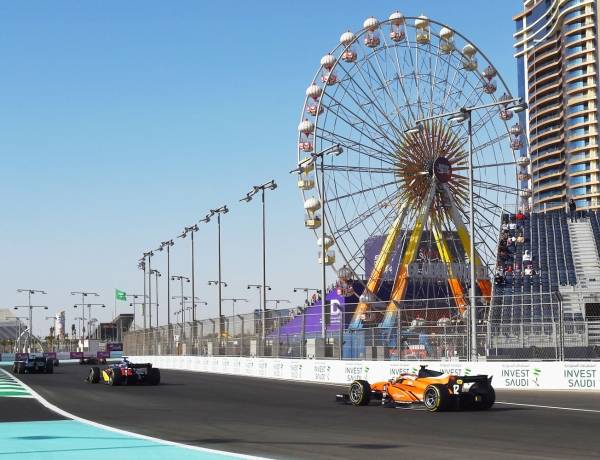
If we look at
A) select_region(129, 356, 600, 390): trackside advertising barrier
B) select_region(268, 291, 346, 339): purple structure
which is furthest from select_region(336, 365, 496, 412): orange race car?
select_region(268, 291, 346, 339): purple structure

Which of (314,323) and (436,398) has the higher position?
(314,323)

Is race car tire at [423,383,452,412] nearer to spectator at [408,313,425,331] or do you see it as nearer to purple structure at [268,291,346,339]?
spectator at [408,313,425,331]

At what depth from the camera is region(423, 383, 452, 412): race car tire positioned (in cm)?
1731

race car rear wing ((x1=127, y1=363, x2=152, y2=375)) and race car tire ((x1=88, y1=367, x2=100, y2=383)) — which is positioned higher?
race car rear wing ((x1=127, y1=363, x2=152, y2=375))

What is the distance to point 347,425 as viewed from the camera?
49.0ft

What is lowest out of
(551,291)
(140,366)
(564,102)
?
(140,366)

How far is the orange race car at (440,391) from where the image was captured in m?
17.4

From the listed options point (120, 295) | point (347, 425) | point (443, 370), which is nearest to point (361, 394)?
point (347, 425)

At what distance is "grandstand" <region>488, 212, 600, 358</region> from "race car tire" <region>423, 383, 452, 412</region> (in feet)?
20.7

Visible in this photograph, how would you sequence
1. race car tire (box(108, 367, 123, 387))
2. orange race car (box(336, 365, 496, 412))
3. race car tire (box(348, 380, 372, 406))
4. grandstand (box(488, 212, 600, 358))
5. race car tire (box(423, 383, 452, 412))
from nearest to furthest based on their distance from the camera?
race car tire (box(423, 383, 452, 412)) < orange race car (box(336, 365, 496, 412)) < race car tire (box(348, 380, 372, 406)) < grandstand (box(488, 212, 600, 358)) < race car tire (box(108, 367, 123, 387))

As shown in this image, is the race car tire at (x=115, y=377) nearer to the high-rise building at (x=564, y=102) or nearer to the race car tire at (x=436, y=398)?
the race car tire at (x=436, y=398)

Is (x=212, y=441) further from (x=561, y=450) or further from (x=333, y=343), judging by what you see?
(x=333, y=343)

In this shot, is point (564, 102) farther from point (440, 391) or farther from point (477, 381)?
point (440, 391)

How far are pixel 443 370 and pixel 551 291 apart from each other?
26862mm
